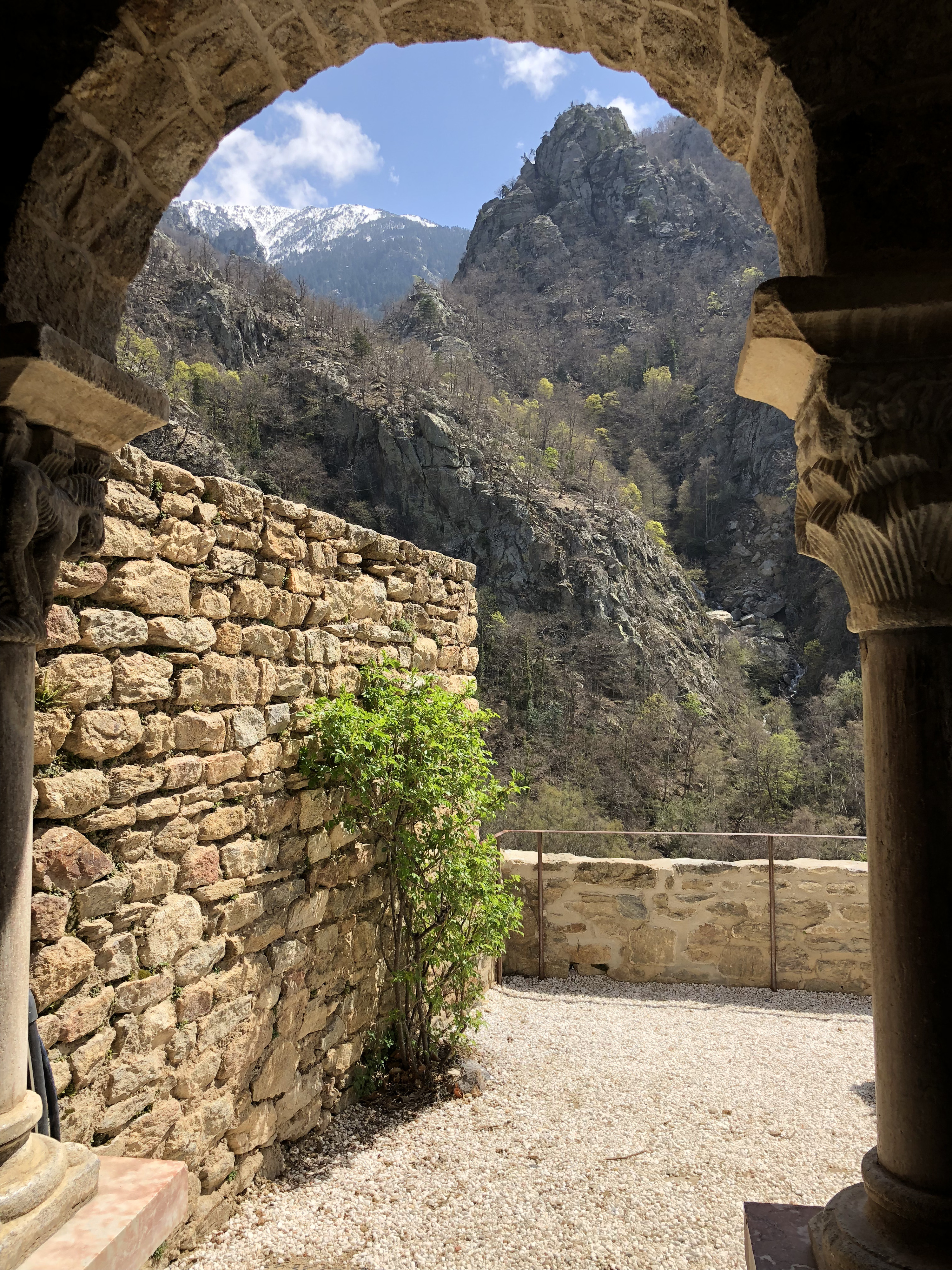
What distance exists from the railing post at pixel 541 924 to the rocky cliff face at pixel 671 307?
2217 cm

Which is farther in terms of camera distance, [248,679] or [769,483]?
[769,483]

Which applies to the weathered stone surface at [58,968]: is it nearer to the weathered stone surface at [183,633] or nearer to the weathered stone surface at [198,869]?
the weathered stone surface at [198,869]

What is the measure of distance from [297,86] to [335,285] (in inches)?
3153

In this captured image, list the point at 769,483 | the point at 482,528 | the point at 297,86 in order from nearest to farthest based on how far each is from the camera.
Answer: the point at 297,86
the point at 482,528
the point at 769,483

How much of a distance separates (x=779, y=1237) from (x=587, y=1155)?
233 cm

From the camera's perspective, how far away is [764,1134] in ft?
11.8

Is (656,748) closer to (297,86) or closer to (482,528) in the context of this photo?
(482,528)

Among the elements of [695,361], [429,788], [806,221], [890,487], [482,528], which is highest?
[695,361]

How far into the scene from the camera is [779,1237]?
4.50 ft

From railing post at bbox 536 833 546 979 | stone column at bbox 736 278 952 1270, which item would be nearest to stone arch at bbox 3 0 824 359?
stone column at bbox 736 278 952 1270

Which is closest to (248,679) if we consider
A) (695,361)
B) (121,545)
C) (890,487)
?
(121,545)

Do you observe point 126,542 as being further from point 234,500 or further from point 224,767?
point 224,767

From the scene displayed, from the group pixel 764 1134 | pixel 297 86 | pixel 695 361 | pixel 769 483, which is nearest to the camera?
pixel 297 86

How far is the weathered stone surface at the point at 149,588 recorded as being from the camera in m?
2.46
